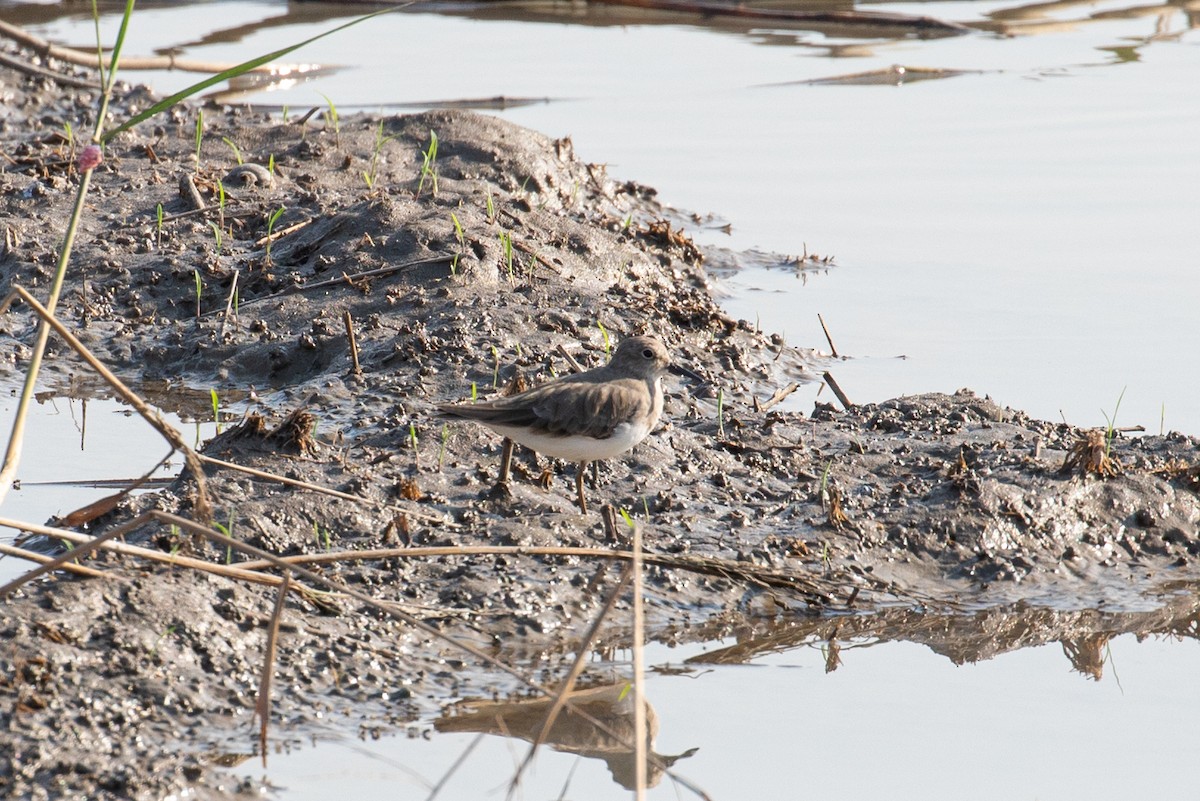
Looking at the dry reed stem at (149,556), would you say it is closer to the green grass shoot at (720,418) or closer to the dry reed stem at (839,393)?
the green grass shoot at (720,418)

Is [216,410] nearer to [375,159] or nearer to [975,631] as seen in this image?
[375,159]

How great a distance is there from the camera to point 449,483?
628cm

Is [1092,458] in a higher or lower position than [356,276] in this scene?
lower

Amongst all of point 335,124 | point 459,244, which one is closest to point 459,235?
point 459,244

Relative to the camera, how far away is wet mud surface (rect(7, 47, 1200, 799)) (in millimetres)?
4809

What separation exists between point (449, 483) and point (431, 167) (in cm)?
417

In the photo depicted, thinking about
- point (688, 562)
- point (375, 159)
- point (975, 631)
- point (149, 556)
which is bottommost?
point (975, 631)

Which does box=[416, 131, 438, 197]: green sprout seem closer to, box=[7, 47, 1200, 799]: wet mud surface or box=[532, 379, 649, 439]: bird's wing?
box=[7, 47, 1200, 799]: wet mud surface

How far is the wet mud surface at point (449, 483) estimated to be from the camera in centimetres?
481

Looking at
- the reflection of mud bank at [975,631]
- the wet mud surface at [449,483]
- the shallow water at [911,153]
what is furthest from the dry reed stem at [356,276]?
the reflection of mud bank at [975,631]

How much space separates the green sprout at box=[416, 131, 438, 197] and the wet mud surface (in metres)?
0.10

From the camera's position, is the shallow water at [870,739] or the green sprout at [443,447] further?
the green sprout at [443,447]


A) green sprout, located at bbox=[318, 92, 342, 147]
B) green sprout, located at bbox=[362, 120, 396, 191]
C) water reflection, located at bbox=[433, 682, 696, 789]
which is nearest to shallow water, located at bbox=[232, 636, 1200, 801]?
water reflection, located at bbox=[433, 682, 696, 789]

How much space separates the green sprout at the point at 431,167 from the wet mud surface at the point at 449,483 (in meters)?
0.10
